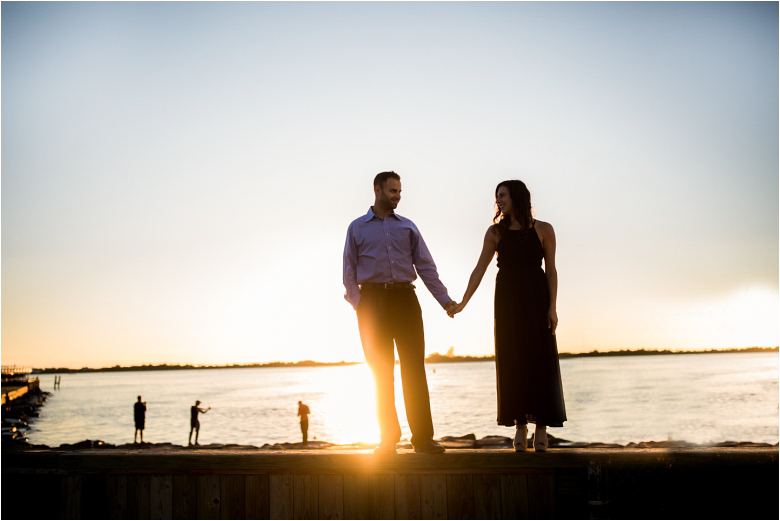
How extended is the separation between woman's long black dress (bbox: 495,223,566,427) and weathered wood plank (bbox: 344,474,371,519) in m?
1.33

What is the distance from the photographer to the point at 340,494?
5656 millimetres

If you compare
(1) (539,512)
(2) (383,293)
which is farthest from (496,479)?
(2) (383,293)

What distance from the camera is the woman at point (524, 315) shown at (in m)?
5.83

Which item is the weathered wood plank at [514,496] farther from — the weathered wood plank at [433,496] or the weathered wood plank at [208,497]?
the weathered wood plank at [208,497]

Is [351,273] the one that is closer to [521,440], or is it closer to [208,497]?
[521,440]

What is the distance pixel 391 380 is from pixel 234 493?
165 centimetres

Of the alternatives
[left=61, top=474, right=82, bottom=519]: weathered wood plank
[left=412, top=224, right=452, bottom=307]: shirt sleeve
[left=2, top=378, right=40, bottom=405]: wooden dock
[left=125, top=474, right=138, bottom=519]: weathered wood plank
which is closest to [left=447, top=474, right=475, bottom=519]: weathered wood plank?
[left=412, top=224, right=452, bottom=307]: shirt sleeve

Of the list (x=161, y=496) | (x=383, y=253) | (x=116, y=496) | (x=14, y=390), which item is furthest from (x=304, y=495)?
(x=14, y=390)

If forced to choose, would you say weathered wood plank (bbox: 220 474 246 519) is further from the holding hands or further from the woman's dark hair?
the woman's dark hair

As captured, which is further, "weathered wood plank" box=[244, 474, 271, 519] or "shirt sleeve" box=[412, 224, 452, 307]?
"shirt sleeve" box=[412, 224, 452, 307]

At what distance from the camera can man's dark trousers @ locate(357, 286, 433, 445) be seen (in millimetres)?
5883

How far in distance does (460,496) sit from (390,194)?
2.64 m

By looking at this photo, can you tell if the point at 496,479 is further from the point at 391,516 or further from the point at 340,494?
the point at 340,494

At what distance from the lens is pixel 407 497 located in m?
5.60
